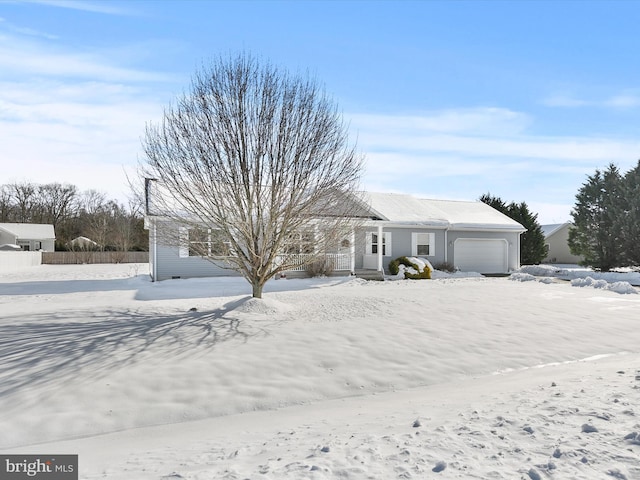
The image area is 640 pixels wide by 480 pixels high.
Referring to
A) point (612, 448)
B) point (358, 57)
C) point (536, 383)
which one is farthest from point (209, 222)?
point (612, 448)

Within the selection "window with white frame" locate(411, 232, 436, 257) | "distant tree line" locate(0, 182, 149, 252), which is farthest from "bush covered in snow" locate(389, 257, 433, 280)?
"distant tree line" locate(0, 182, 149, 252)

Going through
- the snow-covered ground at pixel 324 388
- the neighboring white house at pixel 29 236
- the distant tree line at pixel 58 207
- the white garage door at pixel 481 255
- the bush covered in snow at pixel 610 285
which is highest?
the distant tree line at pixel 58 207

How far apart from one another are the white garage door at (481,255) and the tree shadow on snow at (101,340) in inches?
685

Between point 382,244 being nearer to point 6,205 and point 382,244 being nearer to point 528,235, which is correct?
point 528,235

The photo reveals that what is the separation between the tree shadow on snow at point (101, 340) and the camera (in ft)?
20.6

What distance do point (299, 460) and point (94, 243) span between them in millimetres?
47118

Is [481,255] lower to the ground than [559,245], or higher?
lower

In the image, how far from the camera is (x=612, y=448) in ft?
11.8

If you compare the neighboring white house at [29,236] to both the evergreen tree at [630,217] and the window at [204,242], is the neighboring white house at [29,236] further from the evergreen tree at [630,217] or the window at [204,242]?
the evergreen tree at [630,217]

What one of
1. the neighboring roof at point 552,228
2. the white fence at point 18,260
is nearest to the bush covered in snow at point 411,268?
the neighboring roof at point 552,228

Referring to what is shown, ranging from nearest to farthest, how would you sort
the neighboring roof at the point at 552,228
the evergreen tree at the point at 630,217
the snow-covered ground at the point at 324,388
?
the snow-covered ground at the point at 324,388 < the evergreen tree at the point at 630,217 < the neighboring roof at the point at 552,228

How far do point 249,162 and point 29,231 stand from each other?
45317 millimetres

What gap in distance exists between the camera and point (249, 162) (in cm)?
1003

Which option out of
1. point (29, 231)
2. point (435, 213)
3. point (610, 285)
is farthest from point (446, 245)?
point (29, 231)
